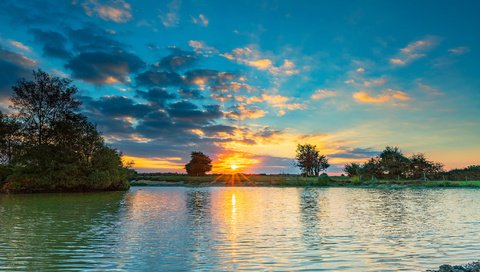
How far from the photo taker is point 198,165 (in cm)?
17788

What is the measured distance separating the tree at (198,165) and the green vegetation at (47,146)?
319ft

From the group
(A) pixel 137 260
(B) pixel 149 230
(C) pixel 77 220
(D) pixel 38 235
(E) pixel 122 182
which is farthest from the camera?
(E) pixel 122 182

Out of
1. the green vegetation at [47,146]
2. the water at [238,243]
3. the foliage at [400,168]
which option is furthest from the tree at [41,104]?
the foliage at [400,168]

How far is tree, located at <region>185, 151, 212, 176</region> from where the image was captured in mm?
177875

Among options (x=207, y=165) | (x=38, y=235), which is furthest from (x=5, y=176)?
(x=207, y=165)

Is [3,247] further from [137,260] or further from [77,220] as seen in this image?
[77,220]

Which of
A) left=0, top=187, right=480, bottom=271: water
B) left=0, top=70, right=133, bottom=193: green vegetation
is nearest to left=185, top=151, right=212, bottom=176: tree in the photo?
left=0, top=70, right=133, bottom=193: green vegetation

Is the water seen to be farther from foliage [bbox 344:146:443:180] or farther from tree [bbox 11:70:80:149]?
foliage [bbox 344:146:443:180]

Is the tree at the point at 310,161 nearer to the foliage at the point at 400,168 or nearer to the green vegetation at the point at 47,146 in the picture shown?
the foliage at the point at 400,168

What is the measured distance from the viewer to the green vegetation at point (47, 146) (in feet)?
234

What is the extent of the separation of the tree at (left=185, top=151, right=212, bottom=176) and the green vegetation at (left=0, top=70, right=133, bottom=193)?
319 ft

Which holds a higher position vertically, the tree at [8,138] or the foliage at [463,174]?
the tree at [8,138]

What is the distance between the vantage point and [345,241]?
780 inches

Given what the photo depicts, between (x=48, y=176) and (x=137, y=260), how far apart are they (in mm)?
64504
